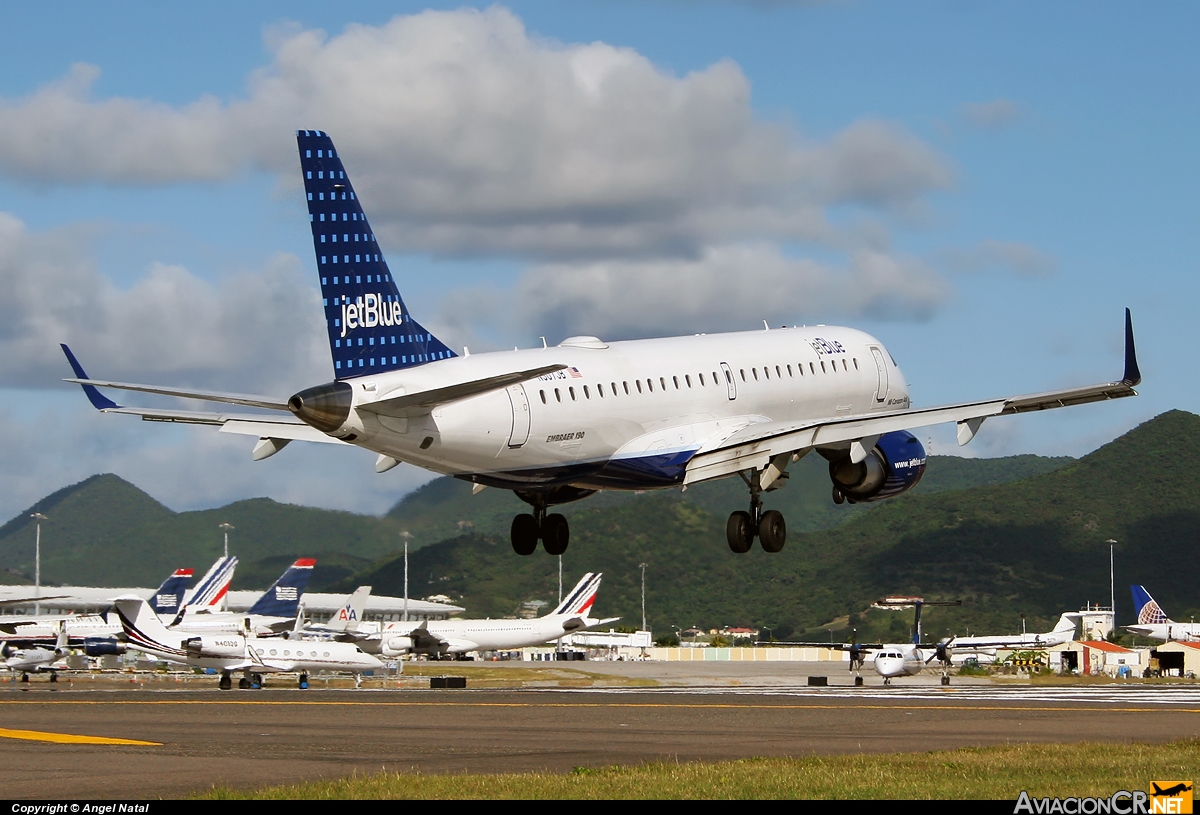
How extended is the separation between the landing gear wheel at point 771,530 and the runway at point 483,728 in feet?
17.8

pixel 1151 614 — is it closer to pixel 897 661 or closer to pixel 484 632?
pixel 484 632

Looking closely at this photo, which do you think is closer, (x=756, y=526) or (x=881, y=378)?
(x=756, y=526)

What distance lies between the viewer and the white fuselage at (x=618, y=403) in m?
37.3

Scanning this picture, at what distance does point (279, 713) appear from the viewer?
176ft

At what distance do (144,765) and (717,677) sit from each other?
7049 centimetres

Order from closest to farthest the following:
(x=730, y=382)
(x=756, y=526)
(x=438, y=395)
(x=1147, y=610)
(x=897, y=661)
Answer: (x=438, y=395), (x=756, y=526), (x=730, y=382), (x=897, y=661), (x=1147, y=610)

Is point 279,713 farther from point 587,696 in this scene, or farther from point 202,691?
point 202,691

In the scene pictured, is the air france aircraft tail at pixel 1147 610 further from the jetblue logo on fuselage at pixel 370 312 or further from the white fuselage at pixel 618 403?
the jetblue logo on fuselage at pixel 370 312

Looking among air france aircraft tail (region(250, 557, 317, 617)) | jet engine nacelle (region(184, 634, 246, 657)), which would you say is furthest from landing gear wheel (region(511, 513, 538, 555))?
air france aircraft tail (region(250, 557, 317, 617))

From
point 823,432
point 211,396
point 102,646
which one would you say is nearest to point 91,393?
point 211,396

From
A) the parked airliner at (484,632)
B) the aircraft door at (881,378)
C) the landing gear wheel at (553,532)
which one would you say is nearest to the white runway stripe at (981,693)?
the aircraft door at (881,378)

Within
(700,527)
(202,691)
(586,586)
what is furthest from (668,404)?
(700,527)

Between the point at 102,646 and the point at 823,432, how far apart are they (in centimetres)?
7354

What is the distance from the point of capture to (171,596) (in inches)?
4466
